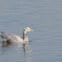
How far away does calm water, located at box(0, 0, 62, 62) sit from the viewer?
25859 millimetres

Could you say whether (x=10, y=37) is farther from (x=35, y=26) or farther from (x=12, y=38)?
(x=35, y=26)

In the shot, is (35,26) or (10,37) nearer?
(10,37)

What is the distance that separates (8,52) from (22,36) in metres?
5.31

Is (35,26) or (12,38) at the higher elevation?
(35,26)

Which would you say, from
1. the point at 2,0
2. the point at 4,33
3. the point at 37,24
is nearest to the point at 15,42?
the point at 4,33

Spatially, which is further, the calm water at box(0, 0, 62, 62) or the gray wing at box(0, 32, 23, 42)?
the gray wing at box(0, 32, 23, 42)

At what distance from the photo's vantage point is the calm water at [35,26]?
84.8ft

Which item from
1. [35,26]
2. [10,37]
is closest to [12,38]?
[10,37]

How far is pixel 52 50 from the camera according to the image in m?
27.2

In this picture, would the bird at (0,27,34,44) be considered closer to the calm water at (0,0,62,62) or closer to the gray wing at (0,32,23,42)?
the gray wing at (0,32,23,42)

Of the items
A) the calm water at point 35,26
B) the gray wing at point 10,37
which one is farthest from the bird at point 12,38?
the calm water at point 35,26

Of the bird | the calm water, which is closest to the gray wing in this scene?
the bird

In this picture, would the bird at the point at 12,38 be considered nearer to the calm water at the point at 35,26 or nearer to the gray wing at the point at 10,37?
the gray wing at the point at 10,37

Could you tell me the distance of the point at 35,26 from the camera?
33594 mm
